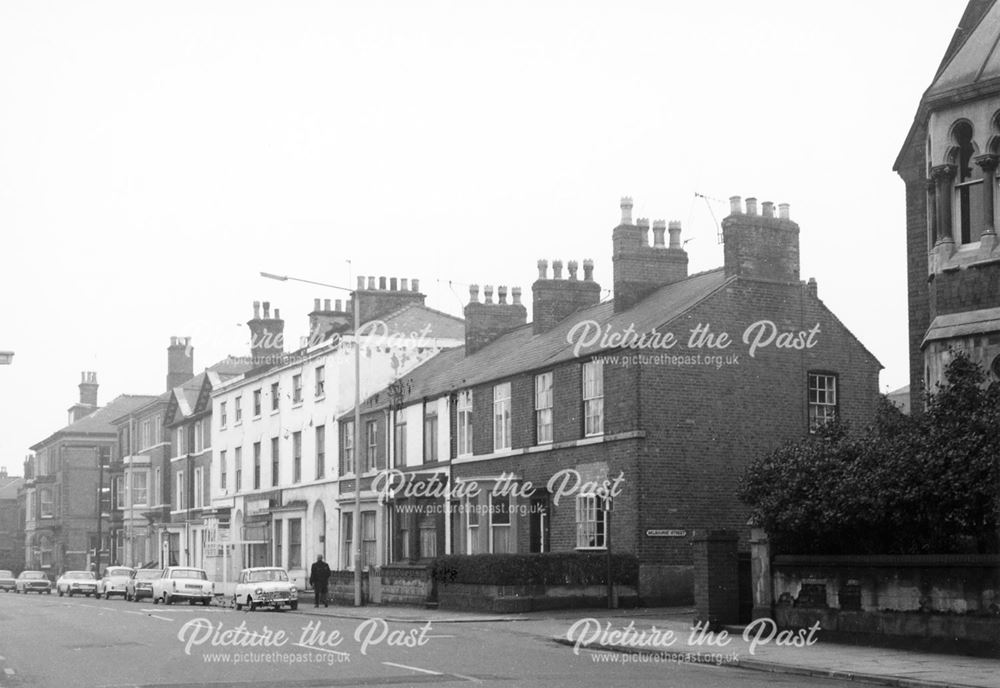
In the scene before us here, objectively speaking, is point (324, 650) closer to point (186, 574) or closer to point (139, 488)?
point (186, 574)

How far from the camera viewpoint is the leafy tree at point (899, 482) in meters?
20.6

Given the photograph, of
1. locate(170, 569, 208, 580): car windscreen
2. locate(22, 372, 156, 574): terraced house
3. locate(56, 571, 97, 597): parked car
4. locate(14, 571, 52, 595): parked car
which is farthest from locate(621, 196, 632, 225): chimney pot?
locate(22, 372, 156, 574): terraced house

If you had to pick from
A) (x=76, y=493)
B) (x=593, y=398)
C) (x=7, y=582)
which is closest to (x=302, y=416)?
(x=593, y=398)

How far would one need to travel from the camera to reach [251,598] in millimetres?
41719

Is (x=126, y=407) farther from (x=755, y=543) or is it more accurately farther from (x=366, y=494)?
(x=755, y=543)

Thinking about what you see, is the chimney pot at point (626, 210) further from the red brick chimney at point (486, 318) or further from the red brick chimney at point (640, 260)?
the red brick chimney at point (486, 318)

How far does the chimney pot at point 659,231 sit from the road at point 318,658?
14.4 m

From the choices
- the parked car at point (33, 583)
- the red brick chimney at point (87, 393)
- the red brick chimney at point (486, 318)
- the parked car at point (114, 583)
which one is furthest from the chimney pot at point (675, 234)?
the red brick chimney at point (87, 393)

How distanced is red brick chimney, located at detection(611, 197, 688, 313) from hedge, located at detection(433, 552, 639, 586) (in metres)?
8.63

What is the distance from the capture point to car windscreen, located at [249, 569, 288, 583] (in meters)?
42.5

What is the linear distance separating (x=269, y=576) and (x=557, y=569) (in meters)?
11.2

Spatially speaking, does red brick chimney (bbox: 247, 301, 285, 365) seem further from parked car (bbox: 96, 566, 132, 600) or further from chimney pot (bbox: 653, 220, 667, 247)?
chimney pot (bbox: 653, 220, 667, 247)

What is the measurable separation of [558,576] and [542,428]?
615cm

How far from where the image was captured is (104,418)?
348ft
